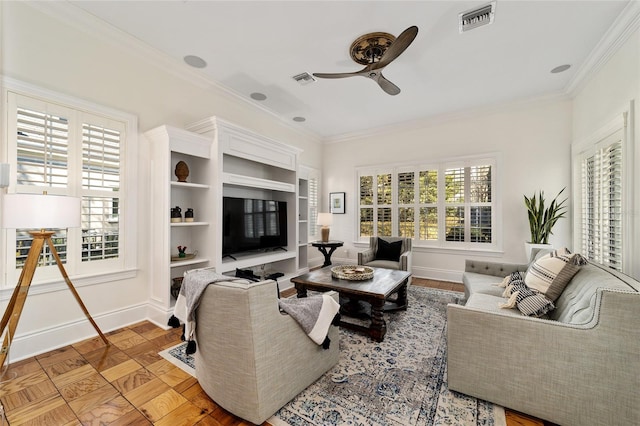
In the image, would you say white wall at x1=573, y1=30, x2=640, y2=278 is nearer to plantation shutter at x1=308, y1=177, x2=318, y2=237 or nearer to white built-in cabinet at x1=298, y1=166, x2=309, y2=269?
white built-in cabinet at x1=298, y1=166, x2=309, y2=269

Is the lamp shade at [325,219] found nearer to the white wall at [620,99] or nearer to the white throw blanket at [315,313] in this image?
the white throw blanket at [315,313]

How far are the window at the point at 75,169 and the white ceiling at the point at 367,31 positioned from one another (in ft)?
3.13

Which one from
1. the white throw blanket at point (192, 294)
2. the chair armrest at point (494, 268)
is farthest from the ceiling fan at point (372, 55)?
the chair armrest at point (494, 268)

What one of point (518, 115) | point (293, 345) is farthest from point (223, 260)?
point (518, 115)

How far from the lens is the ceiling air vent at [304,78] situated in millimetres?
3414

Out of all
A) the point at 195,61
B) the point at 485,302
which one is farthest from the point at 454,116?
the point at 195,61

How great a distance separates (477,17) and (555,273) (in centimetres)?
229

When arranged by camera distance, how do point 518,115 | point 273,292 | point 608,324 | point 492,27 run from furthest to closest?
1. point 518,115
2. point 492,27
3. point 273,292
4. point 608,324

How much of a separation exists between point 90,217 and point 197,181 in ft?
3.67

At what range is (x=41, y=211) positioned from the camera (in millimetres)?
1854

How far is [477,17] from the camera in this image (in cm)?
238

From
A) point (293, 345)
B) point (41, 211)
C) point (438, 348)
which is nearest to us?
point (293, 345)

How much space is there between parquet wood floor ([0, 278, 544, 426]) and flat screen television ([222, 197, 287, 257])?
145cm

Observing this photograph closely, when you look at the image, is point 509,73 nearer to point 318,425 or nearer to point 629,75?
point 629,75
